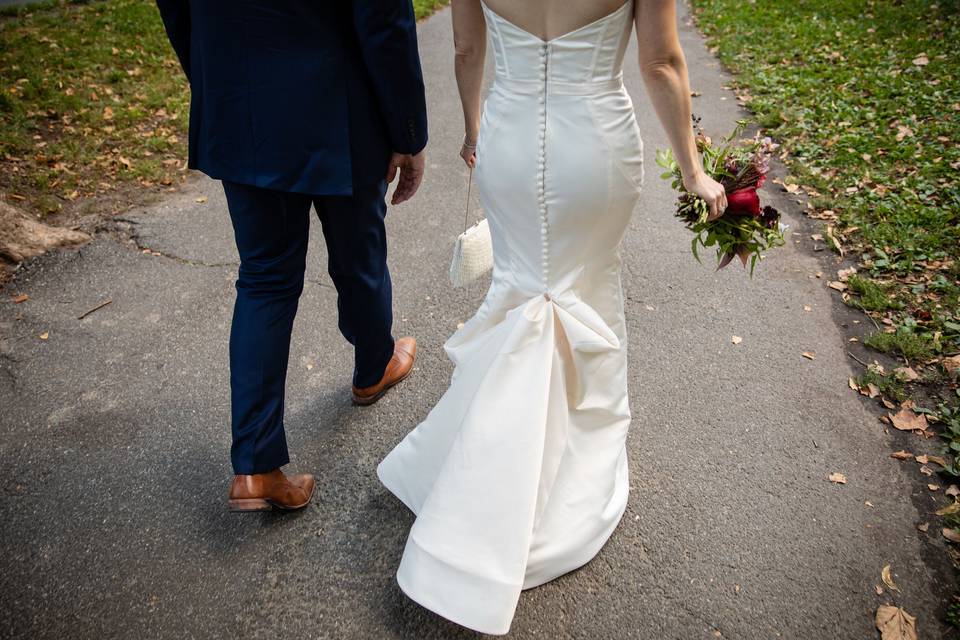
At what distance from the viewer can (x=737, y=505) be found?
2504mm

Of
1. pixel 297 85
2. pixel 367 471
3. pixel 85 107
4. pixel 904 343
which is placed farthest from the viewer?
pixel 85 107

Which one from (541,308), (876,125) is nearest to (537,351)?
(541,308)

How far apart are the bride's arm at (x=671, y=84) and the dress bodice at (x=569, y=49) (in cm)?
7

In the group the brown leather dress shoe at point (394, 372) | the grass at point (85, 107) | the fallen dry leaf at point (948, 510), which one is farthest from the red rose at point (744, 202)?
the grass at point (85, 107)

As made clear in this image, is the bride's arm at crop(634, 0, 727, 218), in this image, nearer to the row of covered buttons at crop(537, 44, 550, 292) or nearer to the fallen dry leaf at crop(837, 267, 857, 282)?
the row of covered buttons at crop(537, 44, 550, 292)

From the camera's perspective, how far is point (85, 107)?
5613mm

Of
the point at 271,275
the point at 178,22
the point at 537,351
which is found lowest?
the point at 537,351

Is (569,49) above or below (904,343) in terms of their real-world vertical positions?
above

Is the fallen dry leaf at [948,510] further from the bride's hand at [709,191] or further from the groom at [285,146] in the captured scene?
the groom at [285,146]

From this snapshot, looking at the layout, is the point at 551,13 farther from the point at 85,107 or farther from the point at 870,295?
the point at 85,107

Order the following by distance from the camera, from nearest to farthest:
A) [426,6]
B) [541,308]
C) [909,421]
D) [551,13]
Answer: [551,13] → [541,308] → [909,421] → [426,6]

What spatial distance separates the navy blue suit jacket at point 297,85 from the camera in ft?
5.75

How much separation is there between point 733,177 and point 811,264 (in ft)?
7.92

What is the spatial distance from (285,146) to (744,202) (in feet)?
5.11
